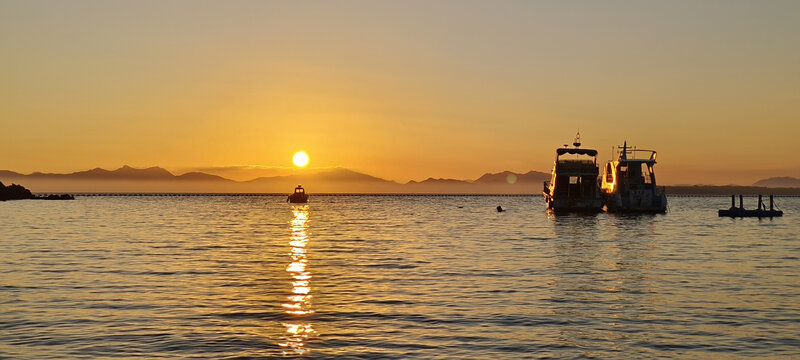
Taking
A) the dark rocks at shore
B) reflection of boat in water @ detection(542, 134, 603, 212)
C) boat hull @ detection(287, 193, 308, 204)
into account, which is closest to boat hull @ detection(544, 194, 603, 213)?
reflection of boat in water @ detection(542, 134, 603, 212)

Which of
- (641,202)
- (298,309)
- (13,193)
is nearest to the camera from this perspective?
(298,309)

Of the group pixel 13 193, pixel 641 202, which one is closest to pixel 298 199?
pixel 13 193

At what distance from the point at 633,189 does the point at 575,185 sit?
732cm

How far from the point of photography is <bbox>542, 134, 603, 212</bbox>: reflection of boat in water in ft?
282

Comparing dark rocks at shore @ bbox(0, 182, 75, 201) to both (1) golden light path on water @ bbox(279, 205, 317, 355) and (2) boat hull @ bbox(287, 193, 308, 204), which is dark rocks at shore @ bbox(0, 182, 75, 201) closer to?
(2) boat hull @ bbox(287, 193, 308, 204)

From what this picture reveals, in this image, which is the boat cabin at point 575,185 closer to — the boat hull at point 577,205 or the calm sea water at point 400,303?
the boat hull at point 577,205

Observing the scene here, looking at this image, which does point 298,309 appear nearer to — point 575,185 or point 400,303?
point 400,303

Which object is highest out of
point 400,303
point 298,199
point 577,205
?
point 298,199

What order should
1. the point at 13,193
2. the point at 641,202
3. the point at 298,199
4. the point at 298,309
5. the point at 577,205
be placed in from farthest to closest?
1. the point at 13,193
2. the point at 298,199
3. the point at 641,202
4. the point at 577,205
5. the point at 298,309

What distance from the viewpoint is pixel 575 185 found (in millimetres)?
92688

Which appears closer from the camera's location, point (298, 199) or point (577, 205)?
→ point (577, 205)

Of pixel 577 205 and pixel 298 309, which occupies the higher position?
pixel 577 205

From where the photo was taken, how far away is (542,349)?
50.1 ft

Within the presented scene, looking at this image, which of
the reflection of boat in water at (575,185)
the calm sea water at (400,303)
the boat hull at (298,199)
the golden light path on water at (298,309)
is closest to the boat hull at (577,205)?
the reflection of boat in water at (575,185)
